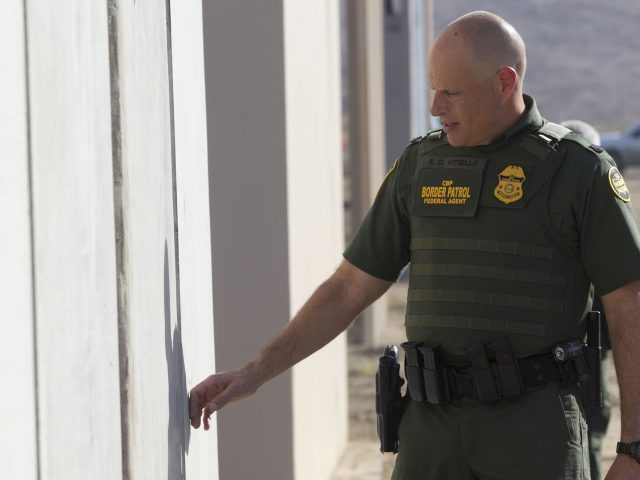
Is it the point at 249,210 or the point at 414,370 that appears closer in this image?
the point at 414,370

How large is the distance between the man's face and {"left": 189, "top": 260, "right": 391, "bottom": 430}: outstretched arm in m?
0.47

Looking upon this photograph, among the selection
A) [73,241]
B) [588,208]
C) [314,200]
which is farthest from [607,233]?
[314,200]

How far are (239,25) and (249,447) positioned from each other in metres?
1.73

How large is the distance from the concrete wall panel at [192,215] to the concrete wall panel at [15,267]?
851 millimetres

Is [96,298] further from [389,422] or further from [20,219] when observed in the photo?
[389,422]

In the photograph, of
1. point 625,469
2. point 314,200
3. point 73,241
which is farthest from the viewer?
point 314,200

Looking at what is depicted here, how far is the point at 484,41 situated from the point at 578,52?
51420 millimetres

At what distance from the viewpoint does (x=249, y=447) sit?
4.92 m

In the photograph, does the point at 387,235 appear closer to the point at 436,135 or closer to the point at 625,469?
the point at 436,135

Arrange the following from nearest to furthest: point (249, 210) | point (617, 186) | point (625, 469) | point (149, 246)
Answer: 1. point (149, 246)
2. point (625, 469)
3. point (617, 186)
4. point (249, 210)

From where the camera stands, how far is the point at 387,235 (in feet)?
9.66

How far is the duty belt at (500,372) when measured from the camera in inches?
104

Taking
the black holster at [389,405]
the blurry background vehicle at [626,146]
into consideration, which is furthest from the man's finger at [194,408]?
the blurry background vehicle at [626,146]

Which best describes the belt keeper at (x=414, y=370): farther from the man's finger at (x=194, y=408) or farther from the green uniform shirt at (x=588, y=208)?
the man's finger at (x=194, y=408)
